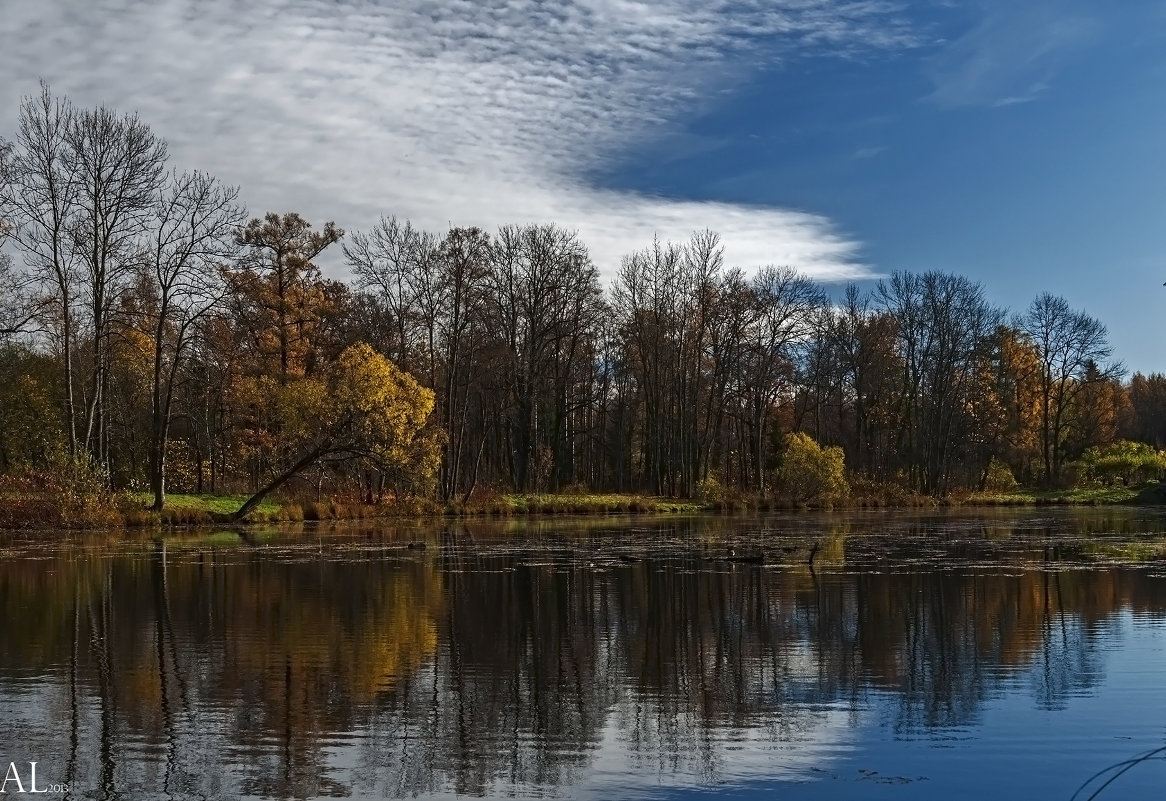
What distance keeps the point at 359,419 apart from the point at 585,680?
3234 centimetres

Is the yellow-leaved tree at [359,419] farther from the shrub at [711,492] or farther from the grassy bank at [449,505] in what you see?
the shrub at [711,492]

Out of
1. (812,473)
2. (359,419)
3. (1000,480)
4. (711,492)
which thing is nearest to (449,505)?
Answer: (359,419)

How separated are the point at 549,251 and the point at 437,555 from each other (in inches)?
1537

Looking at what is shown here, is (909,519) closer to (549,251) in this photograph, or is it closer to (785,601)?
(549,251)

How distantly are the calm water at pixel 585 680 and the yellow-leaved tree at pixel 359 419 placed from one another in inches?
766

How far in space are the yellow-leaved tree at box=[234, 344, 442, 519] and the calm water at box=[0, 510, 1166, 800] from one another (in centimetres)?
1945

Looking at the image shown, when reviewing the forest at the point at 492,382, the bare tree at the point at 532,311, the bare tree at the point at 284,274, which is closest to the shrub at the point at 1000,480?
the forest at the point at 492,382

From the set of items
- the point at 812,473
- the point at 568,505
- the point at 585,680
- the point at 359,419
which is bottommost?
the point at 585,680

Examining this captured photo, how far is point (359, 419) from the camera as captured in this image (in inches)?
1663

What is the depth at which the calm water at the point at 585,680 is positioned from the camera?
7.93 m

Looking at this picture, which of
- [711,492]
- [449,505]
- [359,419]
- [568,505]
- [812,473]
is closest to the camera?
[359,419]

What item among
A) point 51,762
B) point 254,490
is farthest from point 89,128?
point 51,762

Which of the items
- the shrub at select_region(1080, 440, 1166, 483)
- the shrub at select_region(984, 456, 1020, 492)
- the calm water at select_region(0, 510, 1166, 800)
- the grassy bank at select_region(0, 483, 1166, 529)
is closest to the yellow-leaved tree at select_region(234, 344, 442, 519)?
the grassy bank at select_region(0, 483, 1166, 529)

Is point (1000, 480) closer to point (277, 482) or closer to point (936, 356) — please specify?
point (936, 356)
